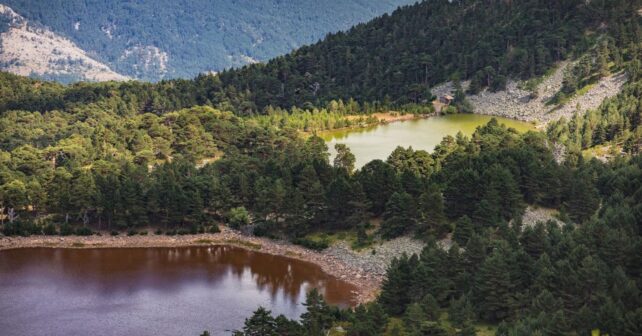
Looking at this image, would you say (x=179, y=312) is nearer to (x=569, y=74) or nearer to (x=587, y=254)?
(x=587, y=254)

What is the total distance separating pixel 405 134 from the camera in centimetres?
12719

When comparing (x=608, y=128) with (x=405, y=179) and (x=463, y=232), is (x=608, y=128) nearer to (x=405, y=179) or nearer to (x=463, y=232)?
(x=405, y=179)

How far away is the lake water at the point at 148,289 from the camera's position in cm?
6172

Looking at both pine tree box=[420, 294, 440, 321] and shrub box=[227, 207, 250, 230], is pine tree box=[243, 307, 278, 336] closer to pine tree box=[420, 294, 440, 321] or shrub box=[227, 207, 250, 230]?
pine tree box=[420, 294, 440, 321]

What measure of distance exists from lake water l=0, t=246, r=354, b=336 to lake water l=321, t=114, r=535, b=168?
3472cm

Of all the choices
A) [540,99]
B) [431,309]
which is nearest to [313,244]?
[431,309]

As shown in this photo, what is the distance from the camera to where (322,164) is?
86625 mm

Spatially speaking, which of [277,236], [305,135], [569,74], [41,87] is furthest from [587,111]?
[41,87]

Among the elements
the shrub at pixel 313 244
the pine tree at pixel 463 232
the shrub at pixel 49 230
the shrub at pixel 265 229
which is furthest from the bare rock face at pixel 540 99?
the shrub at pixel 49 230

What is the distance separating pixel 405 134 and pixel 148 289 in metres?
65.6

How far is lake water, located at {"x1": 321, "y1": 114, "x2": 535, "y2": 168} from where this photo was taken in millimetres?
115250

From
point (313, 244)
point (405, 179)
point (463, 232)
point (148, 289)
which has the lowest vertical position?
point (148, 289)

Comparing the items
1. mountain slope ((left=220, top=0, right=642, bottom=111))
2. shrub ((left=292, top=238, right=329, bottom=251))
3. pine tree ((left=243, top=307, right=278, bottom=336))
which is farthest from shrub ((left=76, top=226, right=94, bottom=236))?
mountain slope ((left=220, top=0, right=642, bottom=111))

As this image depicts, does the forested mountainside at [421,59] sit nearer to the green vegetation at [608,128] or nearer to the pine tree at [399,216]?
the green vegetation at [608,128]
